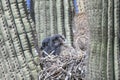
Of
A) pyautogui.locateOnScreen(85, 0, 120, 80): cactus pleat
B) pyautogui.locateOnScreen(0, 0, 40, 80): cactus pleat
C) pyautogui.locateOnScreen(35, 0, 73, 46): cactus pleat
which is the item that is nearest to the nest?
pyautogui.locateOnScreen(0, 0, 40, 80): cactus pleat

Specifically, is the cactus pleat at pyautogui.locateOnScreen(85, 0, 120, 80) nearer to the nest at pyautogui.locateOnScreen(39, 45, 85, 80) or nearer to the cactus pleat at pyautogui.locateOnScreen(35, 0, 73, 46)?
the nest at pyautogui.locateOnScreen(39, 45, 85, 80)

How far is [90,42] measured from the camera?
3514 mm

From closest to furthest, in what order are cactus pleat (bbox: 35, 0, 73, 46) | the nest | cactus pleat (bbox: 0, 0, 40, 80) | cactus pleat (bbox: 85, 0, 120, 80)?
cactus pleat (bbox: 85, 0, 120, 80) < cactus pleat (bbox: 0, 0, 40, 80) < the nest < cactus pleat (bbox: 35, 0, 73, 46)

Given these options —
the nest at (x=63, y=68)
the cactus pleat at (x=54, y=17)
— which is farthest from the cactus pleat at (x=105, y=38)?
the cactus pleat at (x=54, y=17)

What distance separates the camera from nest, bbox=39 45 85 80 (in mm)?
4070

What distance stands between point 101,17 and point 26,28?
1.89 ft

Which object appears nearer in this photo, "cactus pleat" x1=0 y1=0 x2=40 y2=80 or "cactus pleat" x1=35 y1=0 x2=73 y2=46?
"cactus pleat" x1=0 y1=0 x2=40 y2=80

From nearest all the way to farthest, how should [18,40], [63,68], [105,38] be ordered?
[105,38], [18,40], [63,68]

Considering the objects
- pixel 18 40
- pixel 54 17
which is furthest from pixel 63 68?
pixel 54 17

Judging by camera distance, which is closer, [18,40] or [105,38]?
[105,38]

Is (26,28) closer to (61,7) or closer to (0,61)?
(0,61)

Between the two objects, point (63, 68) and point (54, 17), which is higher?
point (54, 17)

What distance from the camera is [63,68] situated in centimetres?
420

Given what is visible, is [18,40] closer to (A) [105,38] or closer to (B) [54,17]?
(A) [105,38]
